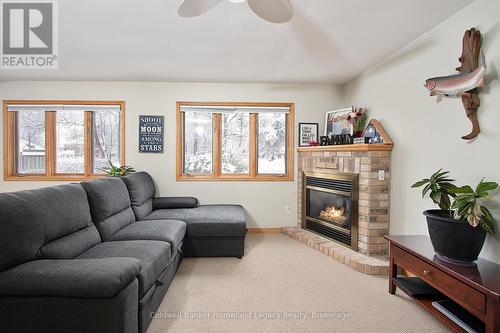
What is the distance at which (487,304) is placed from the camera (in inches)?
54.4

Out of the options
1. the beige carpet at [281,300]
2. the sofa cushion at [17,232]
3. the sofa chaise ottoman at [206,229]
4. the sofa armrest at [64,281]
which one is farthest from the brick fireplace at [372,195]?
the sofa cushion at [17,232]

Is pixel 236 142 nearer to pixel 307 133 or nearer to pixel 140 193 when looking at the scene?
pixel 307 133

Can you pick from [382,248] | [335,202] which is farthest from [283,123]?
[382,248]

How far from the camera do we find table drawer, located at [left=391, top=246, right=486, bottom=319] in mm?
1447

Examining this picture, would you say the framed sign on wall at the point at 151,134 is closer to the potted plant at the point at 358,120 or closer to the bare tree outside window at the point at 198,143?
the bare tree outside window at the point at 198,143

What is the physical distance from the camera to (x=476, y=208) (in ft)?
5.35

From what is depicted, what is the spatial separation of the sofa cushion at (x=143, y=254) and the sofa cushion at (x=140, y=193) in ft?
3.08

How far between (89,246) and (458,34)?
142 inches

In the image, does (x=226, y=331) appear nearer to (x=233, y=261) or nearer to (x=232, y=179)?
(x=233, y=261)

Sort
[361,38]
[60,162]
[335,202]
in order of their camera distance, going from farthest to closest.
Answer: [60,162] → [335,202] → [361,38]

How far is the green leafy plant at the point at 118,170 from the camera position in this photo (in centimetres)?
370

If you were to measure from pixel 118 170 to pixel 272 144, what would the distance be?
2.47m

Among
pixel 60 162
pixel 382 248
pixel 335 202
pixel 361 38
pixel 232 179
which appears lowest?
pixel 382 248

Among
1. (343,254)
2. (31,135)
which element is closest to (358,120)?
(343,254)
